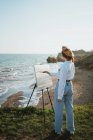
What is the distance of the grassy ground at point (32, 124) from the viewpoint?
692 cm

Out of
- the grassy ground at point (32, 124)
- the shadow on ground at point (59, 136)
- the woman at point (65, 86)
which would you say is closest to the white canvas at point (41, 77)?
the grassy ground at point (32, 124)

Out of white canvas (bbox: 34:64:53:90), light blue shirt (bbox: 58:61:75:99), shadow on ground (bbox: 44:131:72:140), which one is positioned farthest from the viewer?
white canvas (bbox: 34:64:53:90)

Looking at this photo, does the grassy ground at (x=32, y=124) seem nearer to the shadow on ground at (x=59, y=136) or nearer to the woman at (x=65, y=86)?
the shadow on ground at (x=59, y=136)

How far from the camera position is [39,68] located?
27.3 feet

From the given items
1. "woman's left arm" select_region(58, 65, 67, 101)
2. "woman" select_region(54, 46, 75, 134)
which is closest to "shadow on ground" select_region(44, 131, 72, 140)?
"woman" select_region(54, 46, 75, 134)

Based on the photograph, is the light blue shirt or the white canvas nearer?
the light blue shirt

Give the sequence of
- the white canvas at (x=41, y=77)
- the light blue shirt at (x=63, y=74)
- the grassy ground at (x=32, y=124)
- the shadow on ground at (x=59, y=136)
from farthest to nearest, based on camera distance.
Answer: the white canvas at (x=41, y=77), the grassy ground at (x=32, y=124), the shadow on ground at (x=59, y=136), the light blue shirt at (x=63, y=74)

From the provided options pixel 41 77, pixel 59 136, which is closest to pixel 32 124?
pixel 59 136

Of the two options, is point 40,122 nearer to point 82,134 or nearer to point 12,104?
point 82,134

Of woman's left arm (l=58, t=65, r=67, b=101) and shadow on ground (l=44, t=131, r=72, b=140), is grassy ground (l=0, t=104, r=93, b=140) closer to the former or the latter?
shadow on ground (l=44, t=131, r=72, b=140)

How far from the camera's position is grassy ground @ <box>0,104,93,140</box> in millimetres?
6916

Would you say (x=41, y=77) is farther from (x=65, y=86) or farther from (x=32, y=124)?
(x=65, y=86)

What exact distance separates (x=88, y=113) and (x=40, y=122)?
6.93 ft

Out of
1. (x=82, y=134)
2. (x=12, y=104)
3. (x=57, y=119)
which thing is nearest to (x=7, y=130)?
(x=57, y=119)
